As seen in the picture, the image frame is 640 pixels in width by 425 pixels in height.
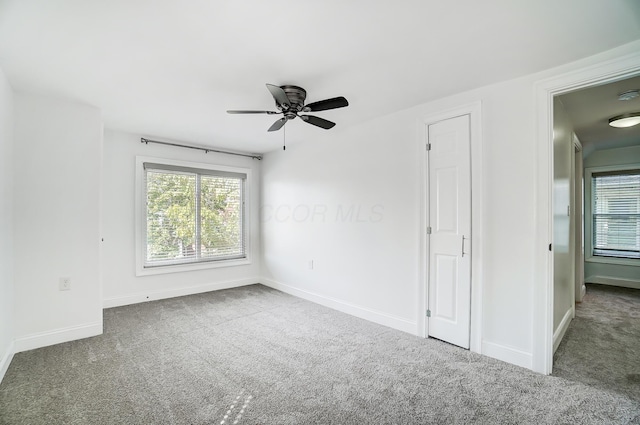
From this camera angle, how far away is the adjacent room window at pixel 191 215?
14.9ft

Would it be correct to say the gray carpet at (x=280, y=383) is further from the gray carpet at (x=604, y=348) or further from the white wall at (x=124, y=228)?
the white wall at (x=124, y=228)

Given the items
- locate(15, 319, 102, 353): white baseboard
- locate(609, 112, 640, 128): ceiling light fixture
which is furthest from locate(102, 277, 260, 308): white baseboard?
locate(609, 112, 640, 128): ceiling light fixture

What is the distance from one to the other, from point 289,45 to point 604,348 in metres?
3.94

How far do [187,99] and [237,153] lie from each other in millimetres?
2314

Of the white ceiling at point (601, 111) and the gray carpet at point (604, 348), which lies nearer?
the gray carpet at point (604, 348)

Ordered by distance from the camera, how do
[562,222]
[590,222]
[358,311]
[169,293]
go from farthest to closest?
[590,222], [169,293], [358,311], [562,222]

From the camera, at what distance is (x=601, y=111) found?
3.29 m

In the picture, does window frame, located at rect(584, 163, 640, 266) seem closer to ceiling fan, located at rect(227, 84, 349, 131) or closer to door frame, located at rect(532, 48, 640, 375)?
door frame, located at rect(532, 48, 640, 375)

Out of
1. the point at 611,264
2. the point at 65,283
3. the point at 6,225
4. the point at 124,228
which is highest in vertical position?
the point at 6,225

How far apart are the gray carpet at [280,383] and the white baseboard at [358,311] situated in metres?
0.13

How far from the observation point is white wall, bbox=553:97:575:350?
2812 millimetres

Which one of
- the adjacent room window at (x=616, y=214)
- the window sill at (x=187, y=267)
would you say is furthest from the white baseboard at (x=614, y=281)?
the window sill at (x=187, y=267)

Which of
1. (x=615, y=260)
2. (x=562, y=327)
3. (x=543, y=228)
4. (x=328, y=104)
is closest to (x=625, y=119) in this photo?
(x=543, y=228)

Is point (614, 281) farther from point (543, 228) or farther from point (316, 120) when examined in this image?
point (316, 120)
